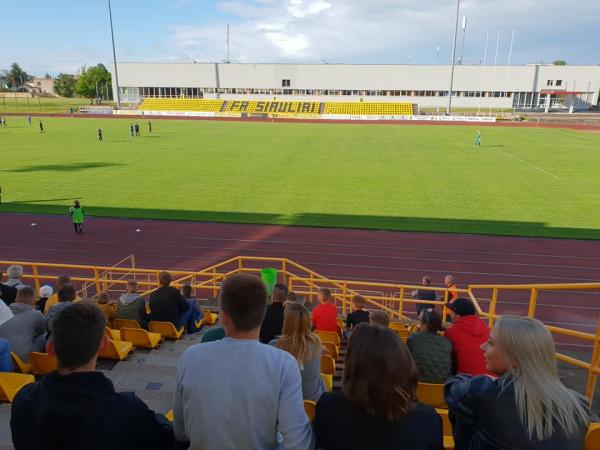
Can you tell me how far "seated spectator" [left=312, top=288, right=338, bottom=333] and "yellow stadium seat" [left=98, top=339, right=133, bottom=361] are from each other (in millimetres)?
2811

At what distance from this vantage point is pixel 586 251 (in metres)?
16.0

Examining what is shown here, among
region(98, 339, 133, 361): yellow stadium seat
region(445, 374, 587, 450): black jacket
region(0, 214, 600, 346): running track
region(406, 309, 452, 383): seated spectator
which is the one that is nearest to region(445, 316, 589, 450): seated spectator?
region(445, 374, 587, 450): black jacket

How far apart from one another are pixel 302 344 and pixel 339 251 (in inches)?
503

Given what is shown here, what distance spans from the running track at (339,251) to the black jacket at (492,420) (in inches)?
425

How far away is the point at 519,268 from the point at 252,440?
14.2 metres

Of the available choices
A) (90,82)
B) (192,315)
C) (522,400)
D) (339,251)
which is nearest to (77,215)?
(339,251)

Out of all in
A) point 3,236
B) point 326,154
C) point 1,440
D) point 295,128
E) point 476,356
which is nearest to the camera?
point 1,440

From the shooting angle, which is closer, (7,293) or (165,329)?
(165,329)

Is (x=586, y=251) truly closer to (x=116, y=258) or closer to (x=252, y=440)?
(x=116, y=258)

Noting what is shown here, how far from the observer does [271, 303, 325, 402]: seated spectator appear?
3322 millimetres

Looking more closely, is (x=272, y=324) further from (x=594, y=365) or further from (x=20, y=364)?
(x=594, y=365)

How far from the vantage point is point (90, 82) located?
12588 cm

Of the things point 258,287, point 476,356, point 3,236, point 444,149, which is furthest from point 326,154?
point 258,287

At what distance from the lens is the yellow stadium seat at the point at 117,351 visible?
5.66 m
